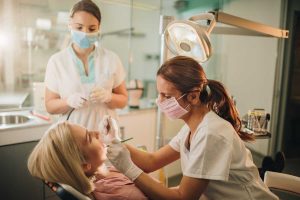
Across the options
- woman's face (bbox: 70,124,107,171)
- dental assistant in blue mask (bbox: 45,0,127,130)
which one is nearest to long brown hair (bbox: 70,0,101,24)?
dental assistant in blue mask (bbox: 45,0,127,130)

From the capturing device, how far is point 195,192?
1071 millimetres

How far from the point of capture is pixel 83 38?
156cm

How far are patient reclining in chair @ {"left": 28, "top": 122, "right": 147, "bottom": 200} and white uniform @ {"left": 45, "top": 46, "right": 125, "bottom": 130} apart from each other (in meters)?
0.48

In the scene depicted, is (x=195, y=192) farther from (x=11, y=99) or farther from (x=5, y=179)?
(x=11, y=99)

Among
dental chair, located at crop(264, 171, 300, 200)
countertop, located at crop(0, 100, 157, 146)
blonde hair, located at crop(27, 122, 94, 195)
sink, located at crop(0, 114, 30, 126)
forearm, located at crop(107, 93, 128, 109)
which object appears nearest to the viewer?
blonde hair, located at crop(27, 122, 94, 195)

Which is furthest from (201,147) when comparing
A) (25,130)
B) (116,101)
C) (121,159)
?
(25,130)

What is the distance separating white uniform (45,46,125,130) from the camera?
1.59m

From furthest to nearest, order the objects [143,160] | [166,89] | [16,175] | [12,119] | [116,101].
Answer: [12,119] → [16,175] → [116,101] → [143,160] → [166,89]

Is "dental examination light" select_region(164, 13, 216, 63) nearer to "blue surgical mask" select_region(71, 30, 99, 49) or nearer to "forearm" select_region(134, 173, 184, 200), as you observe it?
"blue surgical mask" select_region(71, 30, 99, 49)

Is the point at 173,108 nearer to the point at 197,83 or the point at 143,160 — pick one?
the point at 197,83

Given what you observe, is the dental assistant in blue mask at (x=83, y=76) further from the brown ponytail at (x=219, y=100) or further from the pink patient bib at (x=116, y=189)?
the brown ponytail at (x=219, y=100)

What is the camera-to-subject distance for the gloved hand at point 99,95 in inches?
60.4

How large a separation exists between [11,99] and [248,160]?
2.07m

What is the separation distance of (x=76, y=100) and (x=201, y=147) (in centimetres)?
75
